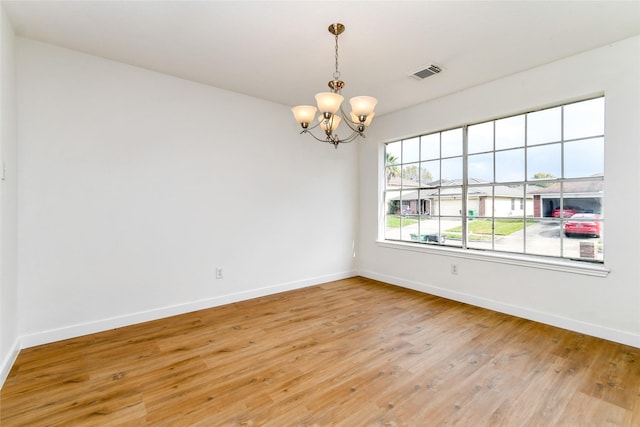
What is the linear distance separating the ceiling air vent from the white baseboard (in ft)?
8.58

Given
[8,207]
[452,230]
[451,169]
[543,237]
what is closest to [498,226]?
[543,237]

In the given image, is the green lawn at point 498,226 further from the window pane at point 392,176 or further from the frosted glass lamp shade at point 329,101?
the frosted glass lamp shade at point 329,101

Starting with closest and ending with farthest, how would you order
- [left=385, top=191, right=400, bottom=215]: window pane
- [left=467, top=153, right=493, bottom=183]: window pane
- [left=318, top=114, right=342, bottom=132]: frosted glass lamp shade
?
[left=318, top=114, right=342, bottom=132]: frosted glass lamp shade → [left=467, top=153, right=493, bottom=183]: window pane → [left=385, top=191, right=400, bottom=215]: window pane

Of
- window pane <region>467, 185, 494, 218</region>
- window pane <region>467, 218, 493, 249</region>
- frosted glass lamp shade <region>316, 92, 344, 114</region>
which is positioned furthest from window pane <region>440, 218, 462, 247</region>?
frosted glass lamp shade <region>316, 92, 344, 114</region>

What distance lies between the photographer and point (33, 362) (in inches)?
87.3

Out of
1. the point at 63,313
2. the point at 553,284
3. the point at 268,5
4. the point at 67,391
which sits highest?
the point at 268,5

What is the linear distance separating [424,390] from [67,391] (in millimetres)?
2339

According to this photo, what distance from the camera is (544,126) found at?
10.1ft

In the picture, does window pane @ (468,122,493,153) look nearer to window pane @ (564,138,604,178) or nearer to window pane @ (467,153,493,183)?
window pane @ (467,153,493,183)

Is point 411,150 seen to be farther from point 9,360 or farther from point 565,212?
point 9,360

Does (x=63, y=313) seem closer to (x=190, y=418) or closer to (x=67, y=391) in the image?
(x=67, y=391)

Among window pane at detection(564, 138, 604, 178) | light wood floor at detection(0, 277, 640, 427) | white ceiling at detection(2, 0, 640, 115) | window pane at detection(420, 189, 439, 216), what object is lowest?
light wood floor at detection(0, 277, 640, 427)

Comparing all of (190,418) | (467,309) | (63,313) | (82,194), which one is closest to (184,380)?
(190,418)

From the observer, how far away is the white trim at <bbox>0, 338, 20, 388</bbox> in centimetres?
196
